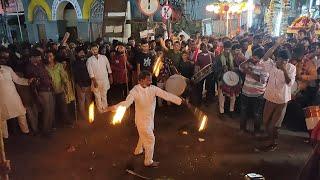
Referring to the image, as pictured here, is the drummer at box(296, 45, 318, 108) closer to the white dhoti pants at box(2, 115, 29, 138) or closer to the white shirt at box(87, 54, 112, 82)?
the white shirt at box(87, 54, 112, 82)

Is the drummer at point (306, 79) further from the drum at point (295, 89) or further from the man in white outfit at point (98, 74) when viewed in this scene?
the man in white outfit at point (98, 74)

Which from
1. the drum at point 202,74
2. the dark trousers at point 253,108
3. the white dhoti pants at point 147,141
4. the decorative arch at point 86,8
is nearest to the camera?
the white dhoti pants at point 147,141

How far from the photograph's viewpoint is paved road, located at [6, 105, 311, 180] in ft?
21.4

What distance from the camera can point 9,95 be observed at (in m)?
7.86

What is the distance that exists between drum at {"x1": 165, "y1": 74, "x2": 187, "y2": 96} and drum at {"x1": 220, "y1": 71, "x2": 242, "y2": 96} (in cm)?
113

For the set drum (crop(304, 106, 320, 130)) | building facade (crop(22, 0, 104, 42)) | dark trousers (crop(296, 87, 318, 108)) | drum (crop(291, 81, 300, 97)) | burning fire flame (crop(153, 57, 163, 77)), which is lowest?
dark trousers (crop(296, 87, 318, 108))

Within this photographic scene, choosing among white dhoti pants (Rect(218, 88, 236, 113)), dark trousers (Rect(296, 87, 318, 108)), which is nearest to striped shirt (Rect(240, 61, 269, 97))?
dark trousers (Rect(296, 87, 318, 108))

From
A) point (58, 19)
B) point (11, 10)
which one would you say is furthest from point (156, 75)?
point (11, 10)

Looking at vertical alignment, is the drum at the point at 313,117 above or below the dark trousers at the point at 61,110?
above

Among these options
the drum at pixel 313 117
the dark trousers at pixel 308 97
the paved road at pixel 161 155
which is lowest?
the paved road at pixel 161 155

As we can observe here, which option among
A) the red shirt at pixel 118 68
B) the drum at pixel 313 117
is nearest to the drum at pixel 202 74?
the red shirt at pixel 118 68

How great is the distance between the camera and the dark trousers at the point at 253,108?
7.92 meters

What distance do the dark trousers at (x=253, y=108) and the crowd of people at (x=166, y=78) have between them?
2cm

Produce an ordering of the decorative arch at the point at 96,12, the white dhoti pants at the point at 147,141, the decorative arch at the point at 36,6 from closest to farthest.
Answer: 1. the white dhoti pants at the point at 147,141
2. the decorative arch at the point at 96,12
3. the decorative arch at the point at 36,6
